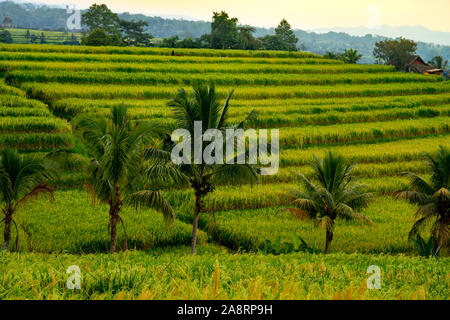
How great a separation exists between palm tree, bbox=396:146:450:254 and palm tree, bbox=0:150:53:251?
832 centimetres

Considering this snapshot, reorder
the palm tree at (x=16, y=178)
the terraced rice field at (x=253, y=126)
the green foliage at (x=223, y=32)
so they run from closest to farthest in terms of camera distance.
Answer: the terraced rice field at (x=253, y=126) < the palm tree at (x=16, y=178) < the green foliage at (x=223, y=32)

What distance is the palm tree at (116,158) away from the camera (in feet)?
29.1

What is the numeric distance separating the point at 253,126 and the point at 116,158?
12.8 m

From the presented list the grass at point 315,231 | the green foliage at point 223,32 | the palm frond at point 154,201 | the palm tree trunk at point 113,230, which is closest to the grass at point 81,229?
the palm tree trunk at point 113,230

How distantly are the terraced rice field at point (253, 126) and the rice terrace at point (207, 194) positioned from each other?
54 millimetres

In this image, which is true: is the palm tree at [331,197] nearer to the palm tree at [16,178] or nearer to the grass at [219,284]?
the grass at [219,284]

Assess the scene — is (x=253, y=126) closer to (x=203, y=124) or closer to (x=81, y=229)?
(x=203, y=124)

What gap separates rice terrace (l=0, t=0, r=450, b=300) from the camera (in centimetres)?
433

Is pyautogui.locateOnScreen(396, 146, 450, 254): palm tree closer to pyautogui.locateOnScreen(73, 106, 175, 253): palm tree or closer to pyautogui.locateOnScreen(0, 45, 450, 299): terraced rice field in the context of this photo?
pyautogui.locateOnScreen(0, 45, 450, 299): terraced rice field

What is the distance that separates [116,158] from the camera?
8867 mm

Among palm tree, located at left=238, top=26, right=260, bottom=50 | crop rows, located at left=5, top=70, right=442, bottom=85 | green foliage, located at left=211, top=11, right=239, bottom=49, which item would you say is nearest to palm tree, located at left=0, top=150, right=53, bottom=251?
crop rows, located at left=5, top=70, right=442, bottom=85
